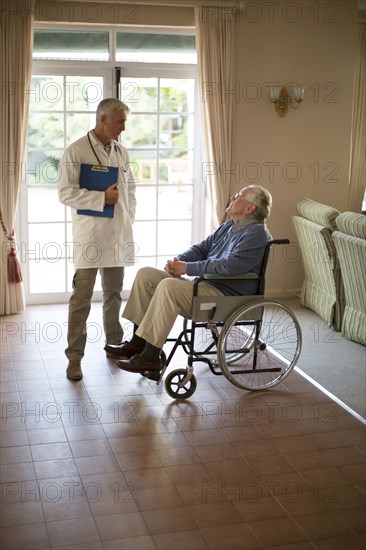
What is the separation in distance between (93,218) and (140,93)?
2.05 metres

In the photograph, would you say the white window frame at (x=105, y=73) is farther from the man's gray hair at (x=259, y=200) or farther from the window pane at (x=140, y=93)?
the man's gray hair at (x=259, y=200)

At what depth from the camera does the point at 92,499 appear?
3250mm

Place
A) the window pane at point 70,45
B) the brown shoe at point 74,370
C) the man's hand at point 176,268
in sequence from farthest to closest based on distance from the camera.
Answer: the window pane at point 70,45, the brown shoe at point 74,370, the man's hand at point 176,268

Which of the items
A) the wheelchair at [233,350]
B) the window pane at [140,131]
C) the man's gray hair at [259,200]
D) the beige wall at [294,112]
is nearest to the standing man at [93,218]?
the wheelchair at [233,350]

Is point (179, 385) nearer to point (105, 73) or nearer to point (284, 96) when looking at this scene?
point (105, 73)

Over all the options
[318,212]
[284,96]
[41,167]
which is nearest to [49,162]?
[41,167]

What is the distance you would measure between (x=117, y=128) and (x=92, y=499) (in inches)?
90.1

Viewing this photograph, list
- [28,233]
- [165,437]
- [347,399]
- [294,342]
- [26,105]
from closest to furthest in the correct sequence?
1. [165,437]
2. [347,399]
3. [294,342]
4. [26,105]
5. [28,233]

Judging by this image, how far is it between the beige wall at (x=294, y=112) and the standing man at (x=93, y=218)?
196cm

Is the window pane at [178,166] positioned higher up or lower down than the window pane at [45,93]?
lower down

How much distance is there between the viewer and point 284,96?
648 cm

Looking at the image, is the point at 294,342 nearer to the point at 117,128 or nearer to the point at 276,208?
the point at 276,208

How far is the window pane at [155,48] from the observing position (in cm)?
620

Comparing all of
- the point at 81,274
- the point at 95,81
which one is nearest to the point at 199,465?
the point at 81,274
